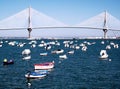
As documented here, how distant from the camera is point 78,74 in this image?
168 feet

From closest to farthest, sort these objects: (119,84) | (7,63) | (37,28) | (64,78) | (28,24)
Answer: (119,84)
(64,78)
(7,63)
(37,28)
(28,24)

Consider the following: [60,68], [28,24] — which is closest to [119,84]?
[60,68]

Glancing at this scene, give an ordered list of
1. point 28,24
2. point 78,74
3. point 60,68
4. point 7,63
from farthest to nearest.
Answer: point 28,24 → point 7,63 → point 60,68 → point 78,74

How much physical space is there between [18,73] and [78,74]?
9459 mm

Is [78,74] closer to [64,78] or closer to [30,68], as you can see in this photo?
[64,78]

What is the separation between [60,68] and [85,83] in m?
14.4

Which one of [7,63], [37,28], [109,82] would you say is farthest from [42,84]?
[37,28]

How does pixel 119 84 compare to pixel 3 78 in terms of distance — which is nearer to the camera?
pixel 119 84

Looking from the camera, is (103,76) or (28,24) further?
(28,24)

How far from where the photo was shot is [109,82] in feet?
145

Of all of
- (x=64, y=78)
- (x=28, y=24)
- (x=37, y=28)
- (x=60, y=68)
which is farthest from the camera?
(x=28, y=24)

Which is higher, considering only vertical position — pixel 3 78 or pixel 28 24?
pixel 28 24

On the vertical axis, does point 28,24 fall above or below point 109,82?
above

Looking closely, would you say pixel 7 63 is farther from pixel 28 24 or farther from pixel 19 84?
pixel 28 24
